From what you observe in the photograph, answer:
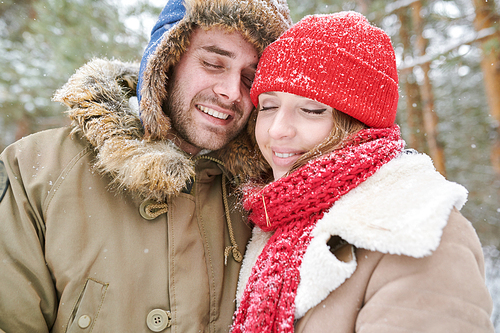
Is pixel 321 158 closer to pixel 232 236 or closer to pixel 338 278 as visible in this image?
pixel 338 278

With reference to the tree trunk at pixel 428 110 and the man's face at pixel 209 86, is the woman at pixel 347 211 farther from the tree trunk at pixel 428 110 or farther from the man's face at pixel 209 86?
the tree trunk at pixel 428 110

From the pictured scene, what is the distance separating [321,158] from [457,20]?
428cm

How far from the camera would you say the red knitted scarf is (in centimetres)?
128

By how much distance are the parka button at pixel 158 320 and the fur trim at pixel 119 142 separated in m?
0.56

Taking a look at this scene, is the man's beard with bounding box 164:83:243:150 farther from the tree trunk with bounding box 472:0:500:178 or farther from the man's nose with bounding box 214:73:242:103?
the tree trunk with bounding box 472:0:500:178

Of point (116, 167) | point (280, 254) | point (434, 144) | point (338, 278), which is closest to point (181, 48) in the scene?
point (116, 167)

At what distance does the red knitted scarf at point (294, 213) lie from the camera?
1.28 meters

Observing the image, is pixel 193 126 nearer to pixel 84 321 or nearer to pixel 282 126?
pixel 282 126

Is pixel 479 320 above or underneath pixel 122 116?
underneath

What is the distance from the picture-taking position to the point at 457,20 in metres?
4.19

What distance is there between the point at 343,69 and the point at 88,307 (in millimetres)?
1709

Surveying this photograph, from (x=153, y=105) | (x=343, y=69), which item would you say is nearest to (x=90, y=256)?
(x=153, y=105)

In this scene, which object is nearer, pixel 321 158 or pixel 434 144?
pixel 321 158

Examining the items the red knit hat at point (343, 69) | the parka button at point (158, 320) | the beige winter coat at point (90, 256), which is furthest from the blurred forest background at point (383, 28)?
the parka button at point (158, 320)
